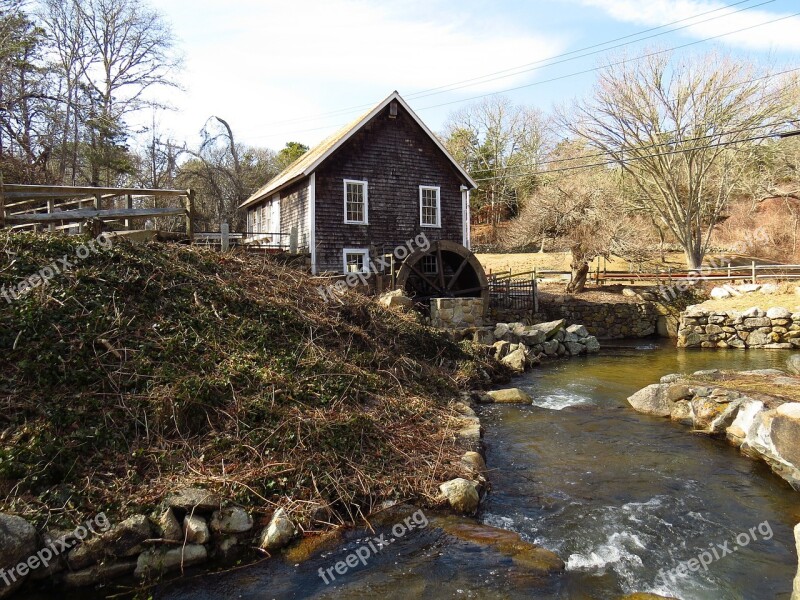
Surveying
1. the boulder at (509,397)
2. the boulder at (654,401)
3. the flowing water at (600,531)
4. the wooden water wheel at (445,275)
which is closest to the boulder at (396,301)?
the boulder at (509,397)

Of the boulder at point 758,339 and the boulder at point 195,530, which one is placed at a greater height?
the boulder at point 195,530

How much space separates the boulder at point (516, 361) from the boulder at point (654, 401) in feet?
11.4

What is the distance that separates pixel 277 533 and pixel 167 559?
0.86 meters

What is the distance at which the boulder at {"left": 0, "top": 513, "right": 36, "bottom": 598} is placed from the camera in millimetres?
3680

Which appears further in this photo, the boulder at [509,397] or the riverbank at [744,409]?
the boulder at [509,397]

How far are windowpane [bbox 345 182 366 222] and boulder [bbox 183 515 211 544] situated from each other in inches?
497

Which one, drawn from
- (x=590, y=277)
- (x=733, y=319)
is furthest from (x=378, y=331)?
(x=590, y=277)

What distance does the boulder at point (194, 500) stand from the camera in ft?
14.4

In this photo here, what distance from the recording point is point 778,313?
54.0 ft

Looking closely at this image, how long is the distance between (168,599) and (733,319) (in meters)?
18.9

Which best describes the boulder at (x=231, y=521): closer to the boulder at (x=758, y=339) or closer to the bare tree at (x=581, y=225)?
the boulder at (x=758, y=339)

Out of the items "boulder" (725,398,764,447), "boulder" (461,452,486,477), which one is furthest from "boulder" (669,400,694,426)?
"boulder" (461,452,486,477)

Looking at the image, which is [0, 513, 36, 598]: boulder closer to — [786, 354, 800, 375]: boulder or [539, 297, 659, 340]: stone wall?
[786, 354, 800, 375]: boulder

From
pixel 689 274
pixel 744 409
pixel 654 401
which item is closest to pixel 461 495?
pixel 744 409
